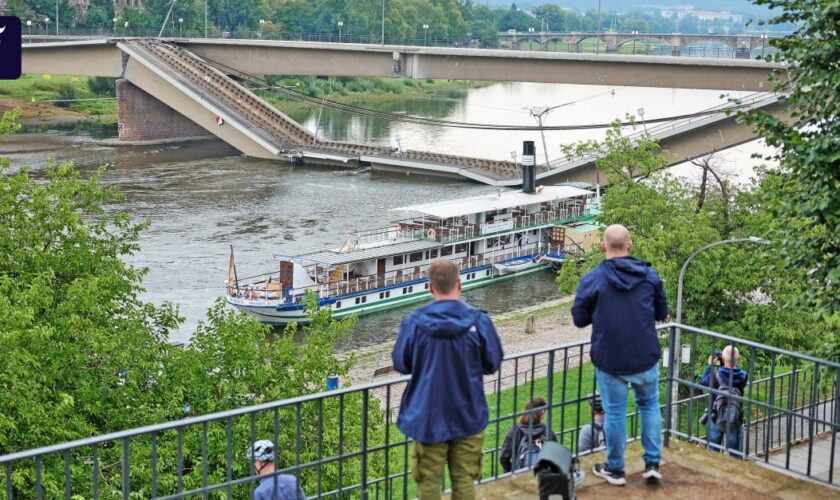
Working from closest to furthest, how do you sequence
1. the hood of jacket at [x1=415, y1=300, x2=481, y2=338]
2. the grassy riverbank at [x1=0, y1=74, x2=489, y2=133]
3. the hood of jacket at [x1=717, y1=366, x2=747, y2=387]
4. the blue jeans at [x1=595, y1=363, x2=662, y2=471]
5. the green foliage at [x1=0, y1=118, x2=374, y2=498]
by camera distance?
the hood of jacket at [x1=415, y1=300, x2=481, y2=338]
the blue jeans at [x1=595, y1=363, x2=662, y2=471]
the hood of jacket at [x1=717, y1=366, x2=747, y2=387]
the green foliage at [x1=0, y1=118, x2=374, y2=498]
the grassy riverbank at [x1=0, y1=74, x2=489, y2=133]

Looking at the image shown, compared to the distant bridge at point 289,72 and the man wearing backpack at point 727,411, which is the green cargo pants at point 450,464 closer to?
the man wearing backpack at point 727,411

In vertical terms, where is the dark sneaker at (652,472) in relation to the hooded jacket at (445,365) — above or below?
below

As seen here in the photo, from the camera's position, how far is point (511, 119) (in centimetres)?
8462

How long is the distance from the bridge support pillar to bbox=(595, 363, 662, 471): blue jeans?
68.8 metres

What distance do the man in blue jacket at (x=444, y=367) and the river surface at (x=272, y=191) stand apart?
27745mm

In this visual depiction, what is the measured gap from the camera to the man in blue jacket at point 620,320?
777 centimetres

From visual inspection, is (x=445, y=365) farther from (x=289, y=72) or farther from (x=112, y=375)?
(x=289, y=72)

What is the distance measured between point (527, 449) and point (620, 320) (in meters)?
1.53

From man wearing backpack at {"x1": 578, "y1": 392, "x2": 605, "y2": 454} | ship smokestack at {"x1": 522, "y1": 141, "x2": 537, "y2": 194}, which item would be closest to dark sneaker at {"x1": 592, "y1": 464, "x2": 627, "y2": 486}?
man wearing backpack at {"x1": 578, "y1": 392, "x2": 605, "y2": 454}

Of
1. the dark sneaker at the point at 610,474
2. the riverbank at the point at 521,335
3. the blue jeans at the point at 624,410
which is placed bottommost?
the riverbank at the point at 521,335

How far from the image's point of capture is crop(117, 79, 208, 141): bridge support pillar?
74.3m

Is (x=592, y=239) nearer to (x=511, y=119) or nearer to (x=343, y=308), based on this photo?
(x=343, y=308)

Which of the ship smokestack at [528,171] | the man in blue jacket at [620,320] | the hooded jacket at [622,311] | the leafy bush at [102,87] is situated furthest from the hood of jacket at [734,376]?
the leafy bush at [102,87]

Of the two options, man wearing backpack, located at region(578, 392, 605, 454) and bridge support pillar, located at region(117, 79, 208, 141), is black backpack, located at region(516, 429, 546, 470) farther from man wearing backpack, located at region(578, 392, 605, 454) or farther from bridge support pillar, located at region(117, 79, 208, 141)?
bridge support pillar, located at region(117, 79, 208, 141)
